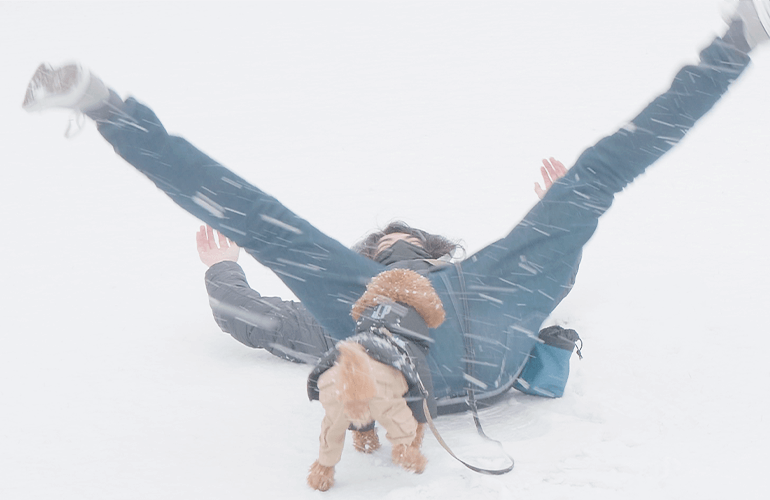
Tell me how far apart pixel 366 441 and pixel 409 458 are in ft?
0.83

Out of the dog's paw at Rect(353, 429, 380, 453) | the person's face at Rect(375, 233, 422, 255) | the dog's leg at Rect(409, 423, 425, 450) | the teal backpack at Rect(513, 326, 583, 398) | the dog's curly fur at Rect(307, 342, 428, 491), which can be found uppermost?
the person's face at Rect(375, 233, 422, 255)

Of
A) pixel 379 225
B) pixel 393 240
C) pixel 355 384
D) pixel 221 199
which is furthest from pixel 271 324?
pixel 379 225

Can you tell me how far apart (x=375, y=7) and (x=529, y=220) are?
12423mm

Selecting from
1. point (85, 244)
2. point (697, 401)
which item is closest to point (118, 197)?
point (85, 244)

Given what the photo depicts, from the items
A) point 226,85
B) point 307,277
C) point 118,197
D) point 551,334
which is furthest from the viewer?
point 226,85

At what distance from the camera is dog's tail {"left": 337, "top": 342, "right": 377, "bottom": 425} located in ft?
5.52

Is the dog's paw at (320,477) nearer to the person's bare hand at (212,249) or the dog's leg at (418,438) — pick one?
the dog's leg at (418,438)

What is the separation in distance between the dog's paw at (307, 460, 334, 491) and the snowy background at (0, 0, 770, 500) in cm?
5

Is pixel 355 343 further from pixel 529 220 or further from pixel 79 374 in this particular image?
pixel 79 374

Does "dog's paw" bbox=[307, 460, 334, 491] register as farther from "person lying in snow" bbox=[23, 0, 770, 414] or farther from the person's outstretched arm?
the person's outstretched arm

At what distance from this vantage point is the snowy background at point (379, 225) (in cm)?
205

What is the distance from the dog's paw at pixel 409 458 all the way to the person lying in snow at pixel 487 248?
0.76ft

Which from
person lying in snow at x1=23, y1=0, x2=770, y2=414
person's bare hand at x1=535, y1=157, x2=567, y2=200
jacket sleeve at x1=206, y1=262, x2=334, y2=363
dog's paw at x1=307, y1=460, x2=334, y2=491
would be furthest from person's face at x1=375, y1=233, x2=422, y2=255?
dog's paw at x1=307, y1=460, x2=334, y2=491

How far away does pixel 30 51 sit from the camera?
→ 11453 mm
